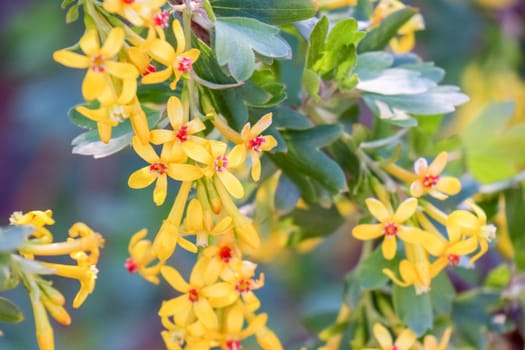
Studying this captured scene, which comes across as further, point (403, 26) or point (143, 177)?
point (403, 26)

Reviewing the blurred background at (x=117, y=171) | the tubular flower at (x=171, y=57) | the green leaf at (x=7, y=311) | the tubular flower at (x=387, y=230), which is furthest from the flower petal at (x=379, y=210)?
the blurred background at (x=117, y=171)

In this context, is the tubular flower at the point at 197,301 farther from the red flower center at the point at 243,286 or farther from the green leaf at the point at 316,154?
the green leaf at the point at 316,154

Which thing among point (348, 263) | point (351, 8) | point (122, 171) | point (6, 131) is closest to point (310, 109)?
point (351, 8)

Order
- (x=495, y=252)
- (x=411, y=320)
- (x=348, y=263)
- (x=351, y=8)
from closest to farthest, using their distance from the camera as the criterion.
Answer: (x=411, y=320), (x=351, y=8), (x=495, y=252), (x=348, y=263)

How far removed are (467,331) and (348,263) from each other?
1862 mm

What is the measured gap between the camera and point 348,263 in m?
2.86

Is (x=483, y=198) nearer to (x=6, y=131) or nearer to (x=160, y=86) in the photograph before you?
(x=160, y=86)

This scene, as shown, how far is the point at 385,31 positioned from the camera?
2.81 feet

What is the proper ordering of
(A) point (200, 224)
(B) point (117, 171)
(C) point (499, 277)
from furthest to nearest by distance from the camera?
(B) point (117, 171) → (C) point (499, 277) → (A) point (200, 224)

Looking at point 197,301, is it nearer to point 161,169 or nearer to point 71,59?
point 161,169

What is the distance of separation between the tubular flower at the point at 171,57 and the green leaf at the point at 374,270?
29 centimetres

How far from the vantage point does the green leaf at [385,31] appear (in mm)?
847

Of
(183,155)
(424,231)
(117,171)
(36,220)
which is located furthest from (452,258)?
(117,171)

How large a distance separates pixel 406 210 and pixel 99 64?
0.99ft
